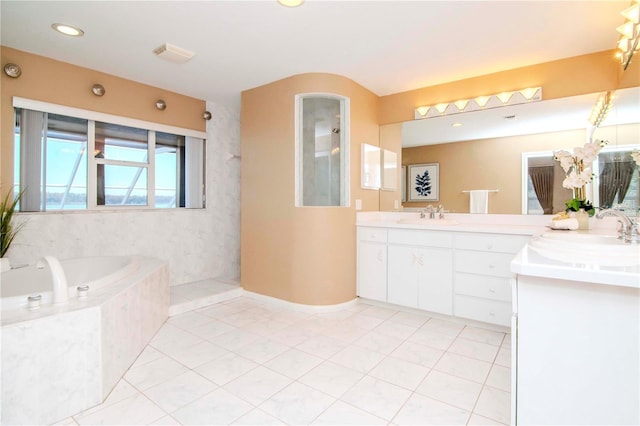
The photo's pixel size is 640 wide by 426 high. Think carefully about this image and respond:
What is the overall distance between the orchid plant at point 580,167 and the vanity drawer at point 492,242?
418 mm

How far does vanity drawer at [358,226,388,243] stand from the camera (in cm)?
316

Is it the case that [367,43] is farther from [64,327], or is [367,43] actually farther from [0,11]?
[64,327]

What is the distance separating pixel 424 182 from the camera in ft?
11.1

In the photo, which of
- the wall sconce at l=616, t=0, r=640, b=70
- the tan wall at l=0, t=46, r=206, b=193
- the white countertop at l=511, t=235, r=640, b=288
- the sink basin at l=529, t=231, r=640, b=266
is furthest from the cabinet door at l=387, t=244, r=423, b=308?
the tan wall at l=0, t=46, r=206, b=193

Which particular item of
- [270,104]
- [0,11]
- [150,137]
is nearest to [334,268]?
[270,104]

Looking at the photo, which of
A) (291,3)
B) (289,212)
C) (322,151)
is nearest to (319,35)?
(291,3)

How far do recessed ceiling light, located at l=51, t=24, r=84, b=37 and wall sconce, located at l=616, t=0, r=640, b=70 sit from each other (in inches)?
138

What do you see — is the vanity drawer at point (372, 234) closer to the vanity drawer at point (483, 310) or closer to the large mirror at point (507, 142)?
the large mirror at point (507, 142)

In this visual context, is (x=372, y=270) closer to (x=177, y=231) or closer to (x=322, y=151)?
(x=322, y=151)

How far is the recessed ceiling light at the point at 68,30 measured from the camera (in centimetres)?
229

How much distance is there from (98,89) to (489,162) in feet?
12.4

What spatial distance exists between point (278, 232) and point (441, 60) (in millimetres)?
2186

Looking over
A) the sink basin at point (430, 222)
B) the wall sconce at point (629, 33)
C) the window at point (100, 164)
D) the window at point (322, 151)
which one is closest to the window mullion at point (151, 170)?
the window at point (100, 164)

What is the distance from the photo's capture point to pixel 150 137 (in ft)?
11.6
